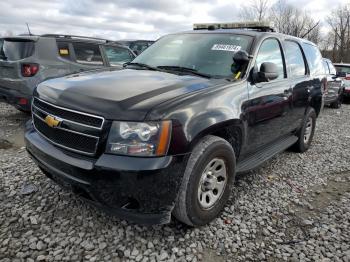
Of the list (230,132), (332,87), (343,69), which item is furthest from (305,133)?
(343,69)

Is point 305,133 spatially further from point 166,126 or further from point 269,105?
point 166,126

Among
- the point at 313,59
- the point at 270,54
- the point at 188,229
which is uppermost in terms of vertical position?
the point at 270,54

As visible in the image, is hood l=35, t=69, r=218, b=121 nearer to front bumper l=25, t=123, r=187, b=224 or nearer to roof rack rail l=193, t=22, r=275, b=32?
front bumper l=25, t=123, r=187, b=224

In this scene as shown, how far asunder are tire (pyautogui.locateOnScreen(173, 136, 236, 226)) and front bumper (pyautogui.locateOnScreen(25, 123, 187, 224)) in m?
0.13

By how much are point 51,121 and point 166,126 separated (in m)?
1.03

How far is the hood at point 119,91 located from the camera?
95.4 inches

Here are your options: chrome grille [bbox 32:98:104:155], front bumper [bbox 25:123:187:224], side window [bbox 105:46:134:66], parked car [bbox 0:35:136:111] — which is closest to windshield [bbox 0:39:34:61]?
parked car [bbox 0:35:136:111]

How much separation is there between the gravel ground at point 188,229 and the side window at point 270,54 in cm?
150

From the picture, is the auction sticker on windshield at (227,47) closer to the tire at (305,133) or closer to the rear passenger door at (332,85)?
the tire at (305,133)

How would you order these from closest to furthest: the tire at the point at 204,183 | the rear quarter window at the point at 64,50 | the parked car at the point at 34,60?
the tire at the point at 204,183, the parked car at the point at 34,60, the rear quarter window at the point at 64,50

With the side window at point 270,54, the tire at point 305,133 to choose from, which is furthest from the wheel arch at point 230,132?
the tire at point 305,133

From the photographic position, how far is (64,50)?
22.0ft

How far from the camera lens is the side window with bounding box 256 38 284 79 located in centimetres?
372

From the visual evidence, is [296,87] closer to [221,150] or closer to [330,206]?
[330,206]
